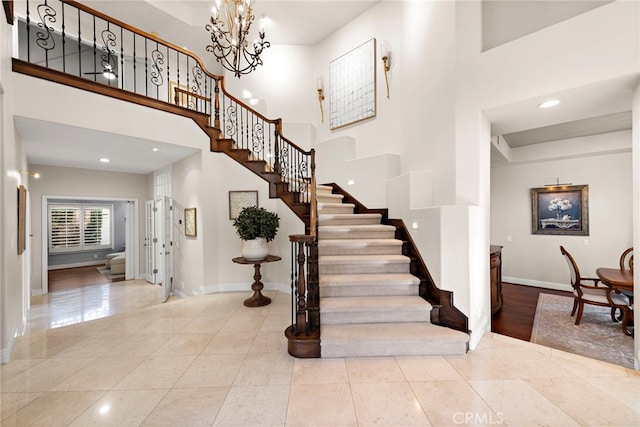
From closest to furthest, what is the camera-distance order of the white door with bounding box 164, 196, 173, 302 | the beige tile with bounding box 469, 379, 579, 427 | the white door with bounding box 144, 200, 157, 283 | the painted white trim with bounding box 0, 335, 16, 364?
the beige tile with bounding box 469, 379, 579, 427
the painted white trim with bounding box 0, 335, 16, 364
the white door with bounding box 164, 196, 173, 302
the white door with bounding box 144, 200, 157, 283

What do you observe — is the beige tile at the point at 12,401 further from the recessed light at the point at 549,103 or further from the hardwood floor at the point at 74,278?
the hardwood floor at the point at 74,278

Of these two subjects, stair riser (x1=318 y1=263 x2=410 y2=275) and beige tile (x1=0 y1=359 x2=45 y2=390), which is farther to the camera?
stair riser (x1=318 y1=263 x2=410 y2=275)

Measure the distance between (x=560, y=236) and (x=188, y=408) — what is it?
23.6ft

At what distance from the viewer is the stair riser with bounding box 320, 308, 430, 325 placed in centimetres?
292

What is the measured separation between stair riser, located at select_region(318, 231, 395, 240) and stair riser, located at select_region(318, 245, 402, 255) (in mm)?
272

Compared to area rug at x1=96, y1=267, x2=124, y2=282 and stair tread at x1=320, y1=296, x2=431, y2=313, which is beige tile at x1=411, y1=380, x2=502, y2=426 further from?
area rug at x1=96, y1=267, x2=124, y2=282

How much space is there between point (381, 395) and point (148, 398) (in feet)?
5.92

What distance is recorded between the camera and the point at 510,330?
3.52 metres

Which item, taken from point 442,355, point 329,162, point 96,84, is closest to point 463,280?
point 442,355

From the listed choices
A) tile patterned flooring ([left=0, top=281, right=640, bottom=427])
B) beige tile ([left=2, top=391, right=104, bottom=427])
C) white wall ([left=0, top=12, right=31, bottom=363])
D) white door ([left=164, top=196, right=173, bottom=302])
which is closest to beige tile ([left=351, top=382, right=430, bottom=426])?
tile patterned flooring ([left=0, top=281, right=640, bottom=427])

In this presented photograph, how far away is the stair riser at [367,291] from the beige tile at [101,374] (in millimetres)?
2013

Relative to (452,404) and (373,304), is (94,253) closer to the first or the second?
(373,304)

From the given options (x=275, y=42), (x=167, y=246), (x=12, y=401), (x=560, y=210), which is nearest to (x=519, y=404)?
(x=12, y=401)

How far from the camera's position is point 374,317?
2924 mm
